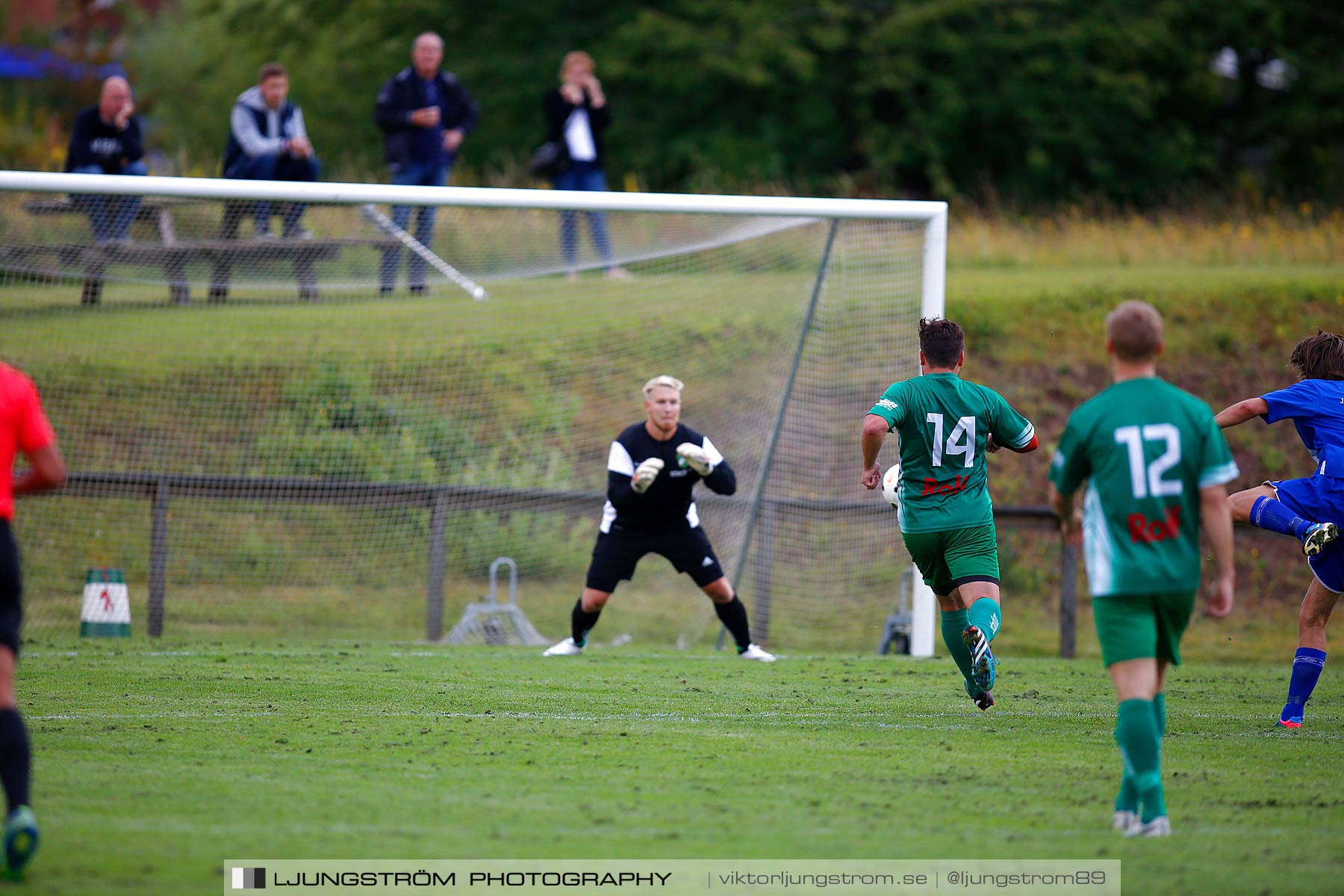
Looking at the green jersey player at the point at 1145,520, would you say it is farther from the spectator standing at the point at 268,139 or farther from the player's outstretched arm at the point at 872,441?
the spectator standing at the point at 268,139

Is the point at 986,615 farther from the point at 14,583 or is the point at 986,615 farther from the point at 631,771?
the point at 14,583

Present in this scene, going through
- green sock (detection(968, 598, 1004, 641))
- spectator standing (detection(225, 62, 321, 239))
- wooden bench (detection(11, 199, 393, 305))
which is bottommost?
green sock (detection(968, 598, 1004, 641))

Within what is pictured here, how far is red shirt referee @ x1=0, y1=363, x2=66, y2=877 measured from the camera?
4.07m

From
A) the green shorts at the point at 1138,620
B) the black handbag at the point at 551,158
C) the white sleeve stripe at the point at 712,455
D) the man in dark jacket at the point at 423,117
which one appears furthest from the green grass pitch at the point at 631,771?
the black handbag at the point at 551,158

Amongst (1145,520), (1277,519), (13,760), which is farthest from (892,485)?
(13,760)

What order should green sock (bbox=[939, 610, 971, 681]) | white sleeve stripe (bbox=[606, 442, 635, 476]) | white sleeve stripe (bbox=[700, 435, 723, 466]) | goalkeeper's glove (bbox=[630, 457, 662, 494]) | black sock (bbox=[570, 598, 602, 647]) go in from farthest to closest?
black sock (bbox=[570, 598, 602, 647]) < white sleeve stripe (bbox=[606, 442, 635, 476]) < white sleeve stripe (bbox=[700, 435, 723, 466]) < goalkeeper's glove (bbox=[630, 457, 662, 494]) < green sock (bbox=[939, 610, 971, 681])

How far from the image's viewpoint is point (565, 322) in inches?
559

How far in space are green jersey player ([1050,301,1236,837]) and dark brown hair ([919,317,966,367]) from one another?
211 cm

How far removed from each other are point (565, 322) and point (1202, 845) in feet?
33.8

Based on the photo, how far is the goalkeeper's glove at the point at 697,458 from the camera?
8891mm

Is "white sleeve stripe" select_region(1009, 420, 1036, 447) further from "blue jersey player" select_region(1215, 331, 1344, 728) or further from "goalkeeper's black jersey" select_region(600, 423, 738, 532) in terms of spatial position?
"goalkeeper's black jersey" select_region(600, 423, 738, 532)

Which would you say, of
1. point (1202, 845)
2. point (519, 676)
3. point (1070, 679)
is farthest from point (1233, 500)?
point (519, 676)

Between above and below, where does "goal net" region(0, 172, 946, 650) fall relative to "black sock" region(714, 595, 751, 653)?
above

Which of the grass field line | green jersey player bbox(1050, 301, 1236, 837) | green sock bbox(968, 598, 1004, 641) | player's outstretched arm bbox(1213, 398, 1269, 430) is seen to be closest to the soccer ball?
green sock bbox(968, 598, 1004, 641)
